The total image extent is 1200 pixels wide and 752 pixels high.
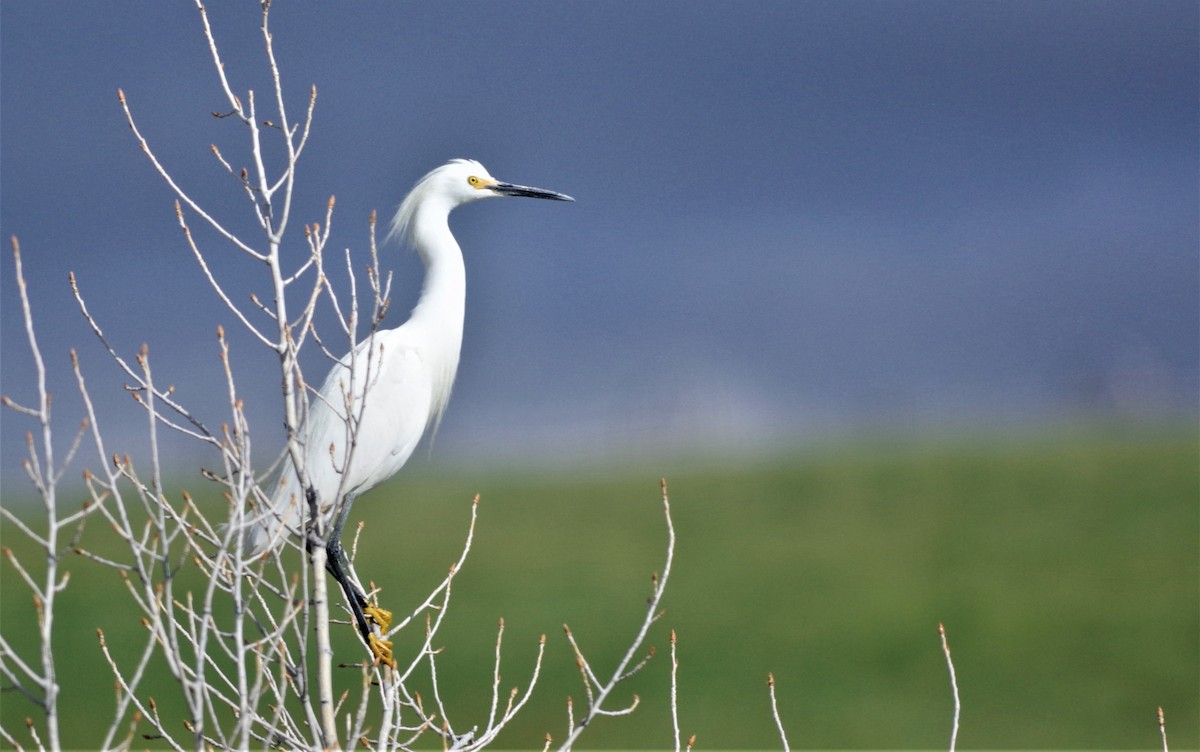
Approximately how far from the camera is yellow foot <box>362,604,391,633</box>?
15.9 ft

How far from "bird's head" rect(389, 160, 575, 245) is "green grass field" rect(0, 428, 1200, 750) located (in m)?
25.6

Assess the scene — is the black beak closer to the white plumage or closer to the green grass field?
the white plumage

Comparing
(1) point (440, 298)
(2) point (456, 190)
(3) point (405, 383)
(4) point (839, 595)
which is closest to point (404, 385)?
(3) point (405, 383)

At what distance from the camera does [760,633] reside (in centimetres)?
3825

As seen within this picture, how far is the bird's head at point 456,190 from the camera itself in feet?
20.7

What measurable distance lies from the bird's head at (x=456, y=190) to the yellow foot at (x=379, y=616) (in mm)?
2247

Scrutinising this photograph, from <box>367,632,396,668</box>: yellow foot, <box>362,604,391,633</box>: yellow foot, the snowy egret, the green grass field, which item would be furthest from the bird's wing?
the green grass field

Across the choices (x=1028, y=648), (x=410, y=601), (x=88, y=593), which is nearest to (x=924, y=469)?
(x=1028, y=648)

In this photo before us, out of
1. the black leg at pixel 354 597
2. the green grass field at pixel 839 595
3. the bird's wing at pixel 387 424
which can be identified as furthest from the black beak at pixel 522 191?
the green grass field at pixel 839 595

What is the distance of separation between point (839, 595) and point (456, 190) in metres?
37.5

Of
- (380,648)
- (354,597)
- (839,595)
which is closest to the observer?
(380,648)

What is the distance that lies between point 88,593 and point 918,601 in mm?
29792

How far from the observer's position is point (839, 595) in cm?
4166

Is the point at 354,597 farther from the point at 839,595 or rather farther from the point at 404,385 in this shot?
the point at 839,595
